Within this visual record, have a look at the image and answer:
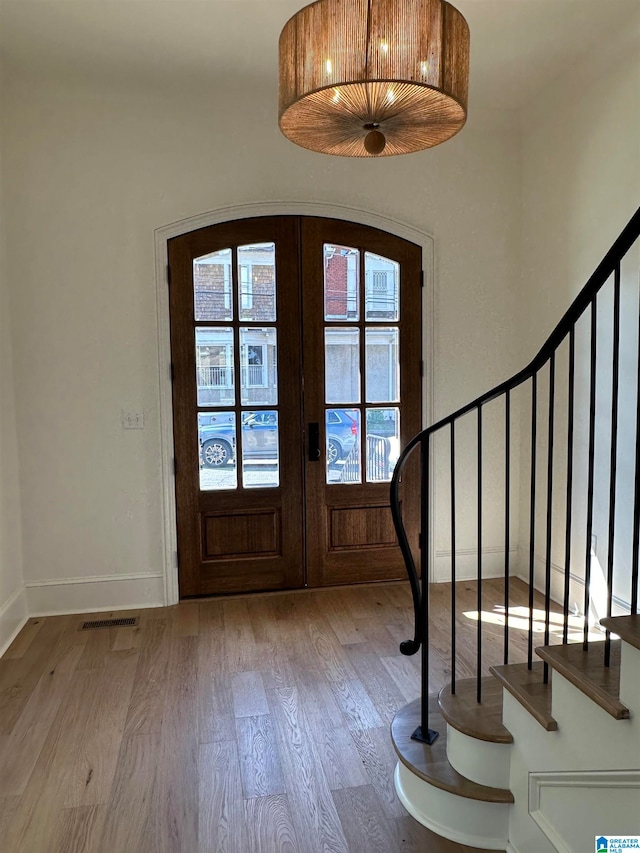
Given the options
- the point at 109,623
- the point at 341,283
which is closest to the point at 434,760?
the point at 109,623

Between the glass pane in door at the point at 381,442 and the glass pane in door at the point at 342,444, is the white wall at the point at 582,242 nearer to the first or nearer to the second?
the glass pane in door at the point at 381,442

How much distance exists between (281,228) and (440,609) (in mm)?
2558

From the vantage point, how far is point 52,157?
355 centimetres

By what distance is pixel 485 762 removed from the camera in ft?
6.42

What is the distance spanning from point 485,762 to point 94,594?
265 cm

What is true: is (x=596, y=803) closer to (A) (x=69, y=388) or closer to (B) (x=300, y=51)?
(B) (x=300, y=51)

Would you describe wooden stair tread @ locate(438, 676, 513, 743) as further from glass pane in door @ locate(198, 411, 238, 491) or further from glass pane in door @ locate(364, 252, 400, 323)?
glass pane in door @ locate(364, 252, 400, 323)

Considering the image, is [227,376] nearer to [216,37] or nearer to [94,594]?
[94,594]

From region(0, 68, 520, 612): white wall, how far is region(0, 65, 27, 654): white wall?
60 millimetres

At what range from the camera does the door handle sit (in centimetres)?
399

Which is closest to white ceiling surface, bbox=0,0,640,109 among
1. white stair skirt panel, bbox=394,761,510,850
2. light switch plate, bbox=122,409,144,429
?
light switch plate, bbox=122,409,144,429

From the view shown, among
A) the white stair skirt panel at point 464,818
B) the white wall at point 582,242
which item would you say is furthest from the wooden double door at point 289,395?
the white stair skirt panel at point 464,818

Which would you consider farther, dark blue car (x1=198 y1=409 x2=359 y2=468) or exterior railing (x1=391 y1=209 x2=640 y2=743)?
dark blue car (x1=198 y1=409 x2=359 y2=468)

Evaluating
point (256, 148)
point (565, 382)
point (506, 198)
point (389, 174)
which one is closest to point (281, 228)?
point (256, 148)
